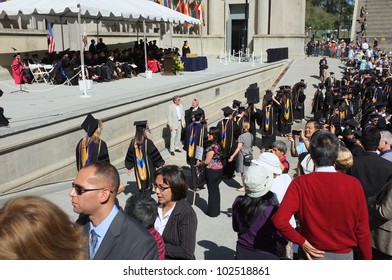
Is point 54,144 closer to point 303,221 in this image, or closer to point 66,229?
point 303,221

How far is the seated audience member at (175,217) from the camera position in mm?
3490

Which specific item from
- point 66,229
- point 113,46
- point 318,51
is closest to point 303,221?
point 66,229

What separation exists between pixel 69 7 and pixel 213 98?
258 inches

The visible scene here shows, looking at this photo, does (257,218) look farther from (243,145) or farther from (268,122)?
(268,122)

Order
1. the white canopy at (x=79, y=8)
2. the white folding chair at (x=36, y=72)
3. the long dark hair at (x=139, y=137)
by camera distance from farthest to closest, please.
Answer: the white folding chair at (x=36, y=72)
the white canopy at (x=79, y=8)
the long dark hair at (x=139, y=137)

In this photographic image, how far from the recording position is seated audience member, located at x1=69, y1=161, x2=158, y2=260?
8.18 feet

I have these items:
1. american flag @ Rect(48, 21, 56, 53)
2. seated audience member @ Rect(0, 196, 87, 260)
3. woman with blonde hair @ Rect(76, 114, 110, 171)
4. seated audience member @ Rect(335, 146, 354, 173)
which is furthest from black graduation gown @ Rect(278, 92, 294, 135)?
seated audience member @ Rect(0, 196, 87, 260)

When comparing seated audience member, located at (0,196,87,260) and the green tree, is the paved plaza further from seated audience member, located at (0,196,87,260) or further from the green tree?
the green tree

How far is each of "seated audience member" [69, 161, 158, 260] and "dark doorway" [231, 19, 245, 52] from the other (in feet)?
126

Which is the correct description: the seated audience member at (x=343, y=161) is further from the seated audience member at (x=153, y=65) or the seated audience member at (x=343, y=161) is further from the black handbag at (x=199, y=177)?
the seated audience member at (x=153, y=65)

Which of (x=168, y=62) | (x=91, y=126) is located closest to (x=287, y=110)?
(x=168, y=62)

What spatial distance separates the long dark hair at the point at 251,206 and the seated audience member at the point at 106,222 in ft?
3.42

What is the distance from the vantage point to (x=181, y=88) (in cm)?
1403

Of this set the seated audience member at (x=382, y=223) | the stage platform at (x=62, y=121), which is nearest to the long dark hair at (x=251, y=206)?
the seated audience member at (x=382, y=223)
